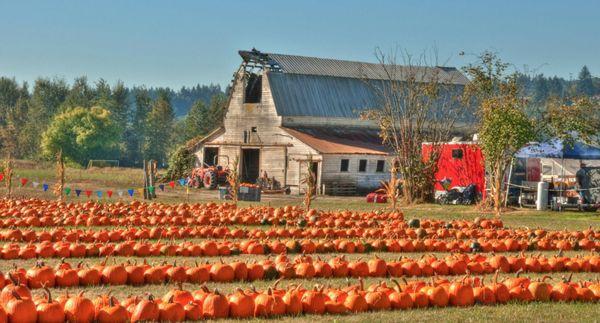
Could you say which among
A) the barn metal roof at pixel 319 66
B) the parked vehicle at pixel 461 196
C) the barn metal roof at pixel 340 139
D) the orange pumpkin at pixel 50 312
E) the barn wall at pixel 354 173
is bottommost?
the orange pumpkin at pixel 50 312

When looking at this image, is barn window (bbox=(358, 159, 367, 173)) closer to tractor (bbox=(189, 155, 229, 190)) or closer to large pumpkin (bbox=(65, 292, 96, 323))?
tractor (bbox=(189, 155, 229, 190))

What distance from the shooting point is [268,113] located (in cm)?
5831

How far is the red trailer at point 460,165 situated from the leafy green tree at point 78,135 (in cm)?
6673

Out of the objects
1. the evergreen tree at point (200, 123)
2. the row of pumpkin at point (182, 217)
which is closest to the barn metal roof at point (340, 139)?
the row of pumpkin at point (182, 217)

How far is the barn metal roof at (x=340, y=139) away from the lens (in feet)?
175

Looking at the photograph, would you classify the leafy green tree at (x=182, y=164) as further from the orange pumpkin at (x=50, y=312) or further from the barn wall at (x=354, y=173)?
the orange pumpkin at (x=50, y=312)

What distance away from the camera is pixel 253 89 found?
200ft

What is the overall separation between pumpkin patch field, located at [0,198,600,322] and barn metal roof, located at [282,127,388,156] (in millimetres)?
27968

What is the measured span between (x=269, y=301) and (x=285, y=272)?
3.23 meters

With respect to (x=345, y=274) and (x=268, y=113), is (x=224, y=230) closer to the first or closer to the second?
(x=345, y=274)

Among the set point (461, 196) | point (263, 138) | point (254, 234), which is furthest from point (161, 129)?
point (254, 234)

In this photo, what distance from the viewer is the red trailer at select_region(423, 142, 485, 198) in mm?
39875

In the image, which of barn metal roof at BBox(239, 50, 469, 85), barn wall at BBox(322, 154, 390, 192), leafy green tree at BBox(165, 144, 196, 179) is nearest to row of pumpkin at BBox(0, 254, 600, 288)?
barn wall at BBox(322, 154, 390, 192)

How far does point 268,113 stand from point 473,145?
2097cm
